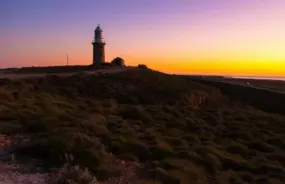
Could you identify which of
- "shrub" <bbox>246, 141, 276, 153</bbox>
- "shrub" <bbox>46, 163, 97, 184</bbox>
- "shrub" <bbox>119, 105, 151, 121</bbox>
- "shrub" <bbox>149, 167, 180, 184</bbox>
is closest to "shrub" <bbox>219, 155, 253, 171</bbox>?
"shrub" <bbox>149, 167, 180, 184</bbox>

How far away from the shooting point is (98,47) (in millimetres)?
46062

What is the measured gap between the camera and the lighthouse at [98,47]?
45688 millimetres

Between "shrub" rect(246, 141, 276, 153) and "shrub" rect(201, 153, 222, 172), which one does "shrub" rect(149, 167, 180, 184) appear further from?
"shrub" rect(246, 141, 276, 153)

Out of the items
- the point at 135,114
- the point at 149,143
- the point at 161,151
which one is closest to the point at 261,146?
the point at 149,143

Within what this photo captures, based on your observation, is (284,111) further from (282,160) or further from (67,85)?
(282,160)

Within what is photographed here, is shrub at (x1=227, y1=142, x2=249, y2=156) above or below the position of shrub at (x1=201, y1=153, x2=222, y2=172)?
below

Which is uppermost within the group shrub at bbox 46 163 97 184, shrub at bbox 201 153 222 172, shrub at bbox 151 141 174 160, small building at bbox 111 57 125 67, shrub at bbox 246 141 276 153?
small building at bbox 111 57 125 67

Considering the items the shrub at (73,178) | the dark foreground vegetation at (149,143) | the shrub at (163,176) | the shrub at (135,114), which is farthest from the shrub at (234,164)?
the shrub at (135,114)

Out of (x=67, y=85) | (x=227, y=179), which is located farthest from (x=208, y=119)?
(x=67, y=85)

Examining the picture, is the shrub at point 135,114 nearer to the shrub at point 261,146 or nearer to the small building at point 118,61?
the shrub at point 261,146

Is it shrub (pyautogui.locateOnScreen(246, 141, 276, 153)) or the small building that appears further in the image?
the small building

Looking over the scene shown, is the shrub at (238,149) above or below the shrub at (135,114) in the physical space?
below

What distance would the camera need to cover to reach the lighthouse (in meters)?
45.7

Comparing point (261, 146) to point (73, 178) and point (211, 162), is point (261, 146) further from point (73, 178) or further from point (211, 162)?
point (73, 178)
